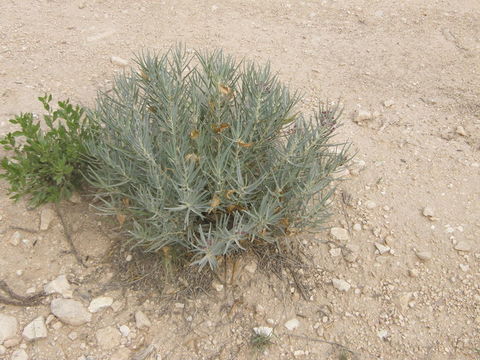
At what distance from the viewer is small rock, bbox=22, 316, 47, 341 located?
2461mm

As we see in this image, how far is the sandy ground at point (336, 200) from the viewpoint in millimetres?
2531

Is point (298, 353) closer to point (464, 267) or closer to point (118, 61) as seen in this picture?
point (464, 267)

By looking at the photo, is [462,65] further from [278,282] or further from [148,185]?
[148,185]

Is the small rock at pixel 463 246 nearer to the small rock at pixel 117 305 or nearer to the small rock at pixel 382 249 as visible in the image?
the small rock at pixel 382 249

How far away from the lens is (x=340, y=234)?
9.54 feet

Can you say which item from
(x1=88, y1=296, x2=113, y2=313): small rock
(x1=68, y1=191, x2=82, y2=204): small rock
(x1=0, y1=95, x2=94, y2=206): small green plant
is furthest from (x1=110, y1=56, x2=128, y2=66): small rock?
(x1=88, y1=296, x2=113, y2=313): small rock

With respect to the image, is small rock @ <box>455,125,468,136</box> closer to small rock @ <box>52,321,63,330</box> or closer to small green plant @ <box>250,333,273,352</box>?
small green plant @ <box>250,333,273,352</box>

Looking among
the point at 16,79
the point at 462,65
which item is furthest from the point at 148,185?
the point at 462,65

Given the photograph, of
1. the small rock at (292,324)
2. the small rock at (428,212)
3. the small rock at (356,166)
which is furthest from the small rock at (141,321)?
the small rock at (428,212)

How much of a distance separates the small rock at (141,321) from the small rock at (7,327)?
0.60 metres

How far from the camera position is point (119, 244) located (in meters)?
2.85

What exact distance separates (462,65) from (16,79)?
361cm

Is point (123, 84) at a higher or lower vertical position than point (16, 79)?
higher

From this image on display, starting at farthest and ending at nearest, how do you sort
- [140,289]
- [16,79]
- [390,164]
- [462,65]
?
[462,65] → [16,79] → [390,164] → [140,289]
